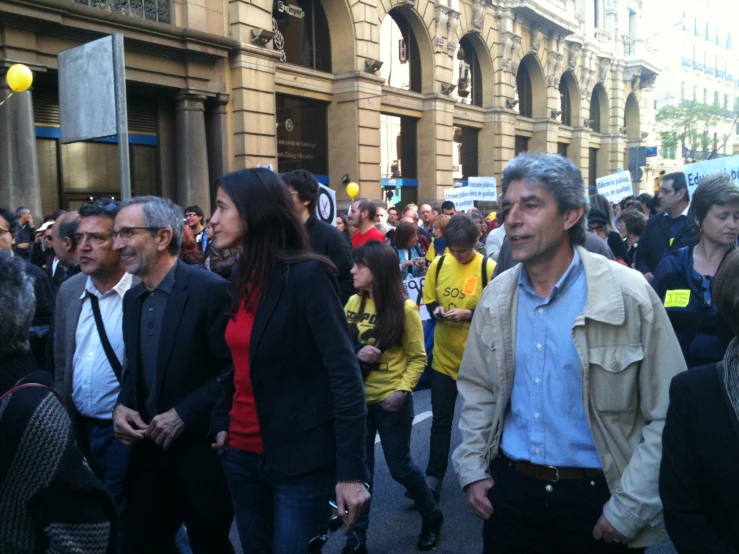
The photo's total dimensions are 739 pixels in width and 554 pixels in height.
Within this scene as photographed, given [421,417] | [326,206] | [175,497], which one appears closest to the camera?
[175,497]

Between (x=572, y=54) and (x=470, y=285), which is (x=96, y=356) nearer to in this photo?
(x=470, y=285)

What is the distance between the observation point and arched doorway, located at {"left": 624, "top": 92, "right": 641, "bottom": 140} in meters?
39.9

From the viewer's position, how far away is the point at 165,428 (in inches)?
117

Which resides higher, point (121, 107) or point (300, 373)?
point (121, 107)

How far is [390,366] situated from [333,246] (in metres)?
1.11

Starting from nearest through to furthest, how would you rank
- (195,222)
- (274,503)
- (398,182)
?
(274,503) < (195,222) < (398,182)

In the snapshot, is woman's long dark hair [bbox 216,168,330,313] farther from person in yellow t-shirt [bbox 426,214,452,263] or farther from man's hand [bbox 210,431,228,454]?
person in yellow t-shirt [bbox 426,214,452,263]

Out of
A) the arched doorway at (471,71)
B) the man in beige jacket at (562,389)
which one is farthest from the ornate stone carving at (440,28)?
the man in beige jacket at (562,389)

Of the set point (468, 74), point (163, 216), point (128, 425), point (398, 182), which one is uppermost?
point (468, 74)

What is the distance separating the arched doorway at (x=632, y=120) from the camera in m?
39.9

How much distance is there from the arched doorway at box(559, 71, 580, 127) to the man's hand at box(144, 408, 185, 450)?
1271 inches

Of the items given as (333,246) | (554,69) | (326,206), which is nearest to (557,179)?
(333,246)

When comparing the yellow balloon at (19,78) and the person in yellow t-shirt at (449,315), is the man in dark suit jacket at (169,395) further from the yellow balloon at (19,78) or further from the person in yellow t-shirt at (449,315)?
the yellow balloon at (19,78)

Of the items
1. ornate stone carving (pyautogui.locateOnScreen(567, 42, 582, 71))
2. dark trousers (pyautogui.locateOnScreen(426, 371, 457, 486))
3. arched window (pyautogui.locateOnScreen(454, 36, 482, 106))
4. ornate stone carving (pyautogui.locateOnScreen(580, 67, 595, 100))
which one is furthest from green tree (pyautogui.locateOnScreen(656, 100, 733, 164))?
dark trousers (pyautogui.locateOnScreen(426, 371, 457, 486))
